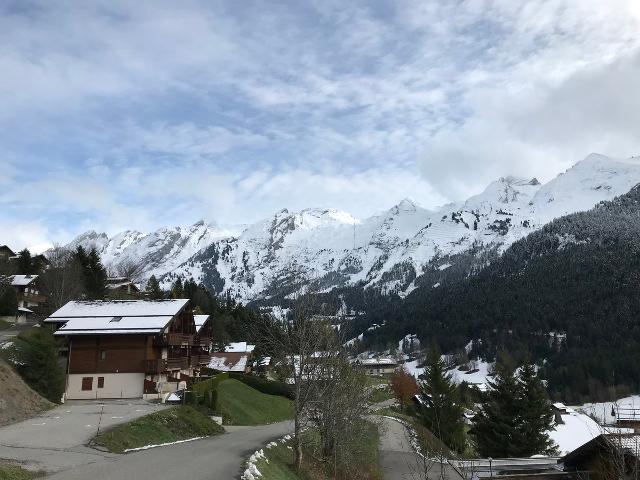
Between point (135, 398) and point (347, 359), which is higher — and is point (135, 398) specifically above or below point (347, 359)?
below

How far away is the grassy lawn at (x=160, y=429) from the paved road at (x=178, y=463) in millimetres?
1648

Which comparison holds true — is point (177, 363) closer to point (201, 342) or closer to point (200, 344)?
point (200, 344)

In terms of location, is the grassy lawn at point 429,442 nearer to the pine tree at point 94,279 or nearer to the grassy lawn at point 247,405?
the grassy lawn at point 247,405

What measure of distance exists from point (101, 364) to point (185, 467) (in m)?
28.1

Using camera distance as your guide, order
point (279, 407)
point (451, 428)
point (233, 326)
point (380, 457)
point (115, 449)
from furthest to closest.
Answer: point (233, 326) → point (279, 407) → point (451, 428) → point (380, 457) → point (115, 449)

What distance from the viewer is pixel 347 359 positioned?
122 feet

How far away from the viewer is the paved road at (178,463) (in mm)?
21188

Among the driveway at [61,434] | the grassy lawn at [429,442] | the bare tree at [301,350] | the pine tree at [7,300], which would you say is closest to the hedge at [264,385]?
the grassy lawn at [429,442]

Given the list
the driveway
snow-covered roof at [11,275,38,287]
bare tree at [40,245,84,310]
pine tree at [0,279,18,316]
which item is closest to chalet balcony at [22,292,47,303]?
snow-covered roof at [11,275,38,287]

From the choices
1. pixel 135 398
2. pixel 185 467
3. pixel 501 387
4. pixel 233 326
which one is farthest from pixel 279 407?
pixel 233 326

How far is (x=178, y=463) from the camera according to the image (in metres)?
24.9

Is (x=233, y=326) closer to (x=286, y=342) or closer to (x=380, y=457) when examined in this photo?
(x=380, y=457)

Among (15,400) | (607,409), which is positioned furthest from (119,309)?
(607,409)

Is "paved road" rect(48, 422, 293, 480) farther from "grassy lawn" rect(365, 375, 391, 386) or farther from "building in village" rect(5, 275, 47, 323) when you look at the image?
"building in village" rect(5, 275, 47, 323)
